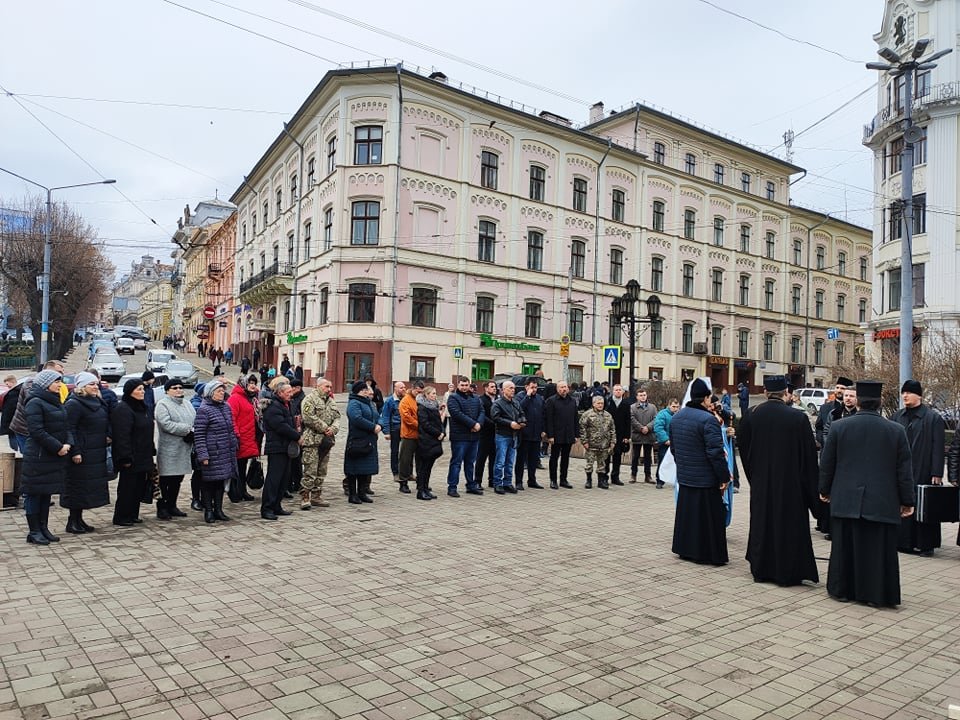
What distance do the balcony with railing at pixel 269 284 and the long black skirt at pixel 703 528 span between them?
36770 mm

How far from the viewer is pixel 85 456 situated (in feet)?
27.4

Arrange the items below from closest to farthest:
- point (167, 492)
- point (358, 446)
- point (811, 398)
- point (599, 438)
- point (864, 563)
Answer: point (864, 563)
point (167, 492)
point (358, 446)
point (599, 438)
point (811, 398)

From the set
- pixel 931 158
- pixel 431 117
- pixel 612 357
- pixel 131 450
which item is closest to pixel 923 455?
pixel 131 450

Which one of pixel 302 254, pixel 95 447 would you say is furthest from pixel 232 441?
pixel 302 254

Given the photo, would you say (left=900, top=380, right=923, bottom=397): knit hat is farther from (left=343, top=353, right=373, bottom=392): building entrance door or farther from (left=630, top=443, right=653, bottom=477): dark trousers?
(left=343, top=353, right=373, bottom=392): building entrance door

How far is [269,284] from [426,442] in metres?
34.5

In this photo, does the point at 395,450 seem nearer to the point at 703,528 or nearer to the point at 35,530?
the point at 35,530

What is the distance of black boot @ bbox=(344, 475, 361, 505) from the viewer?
432 inches

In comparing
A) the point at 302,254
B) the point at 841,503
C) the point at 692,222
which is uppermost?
the point at 692,222

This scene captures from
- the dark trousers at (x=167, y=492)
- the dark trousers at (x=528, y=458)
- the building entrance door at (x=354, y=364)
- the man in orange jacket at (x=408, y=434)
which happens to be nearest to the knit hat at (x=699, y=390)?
the man in orange jacket at (x=408, y=434)

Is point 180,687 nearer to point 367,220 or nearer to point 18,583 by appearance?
point 18,583

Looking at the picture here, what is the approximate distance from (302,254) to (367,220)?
7.17 metres

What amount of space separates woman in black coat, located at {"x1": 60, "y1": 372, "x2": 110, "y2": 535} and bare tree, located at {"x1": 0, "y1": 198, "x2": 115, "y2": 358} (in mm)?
36991

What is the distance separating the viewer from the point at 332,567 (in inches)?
281
